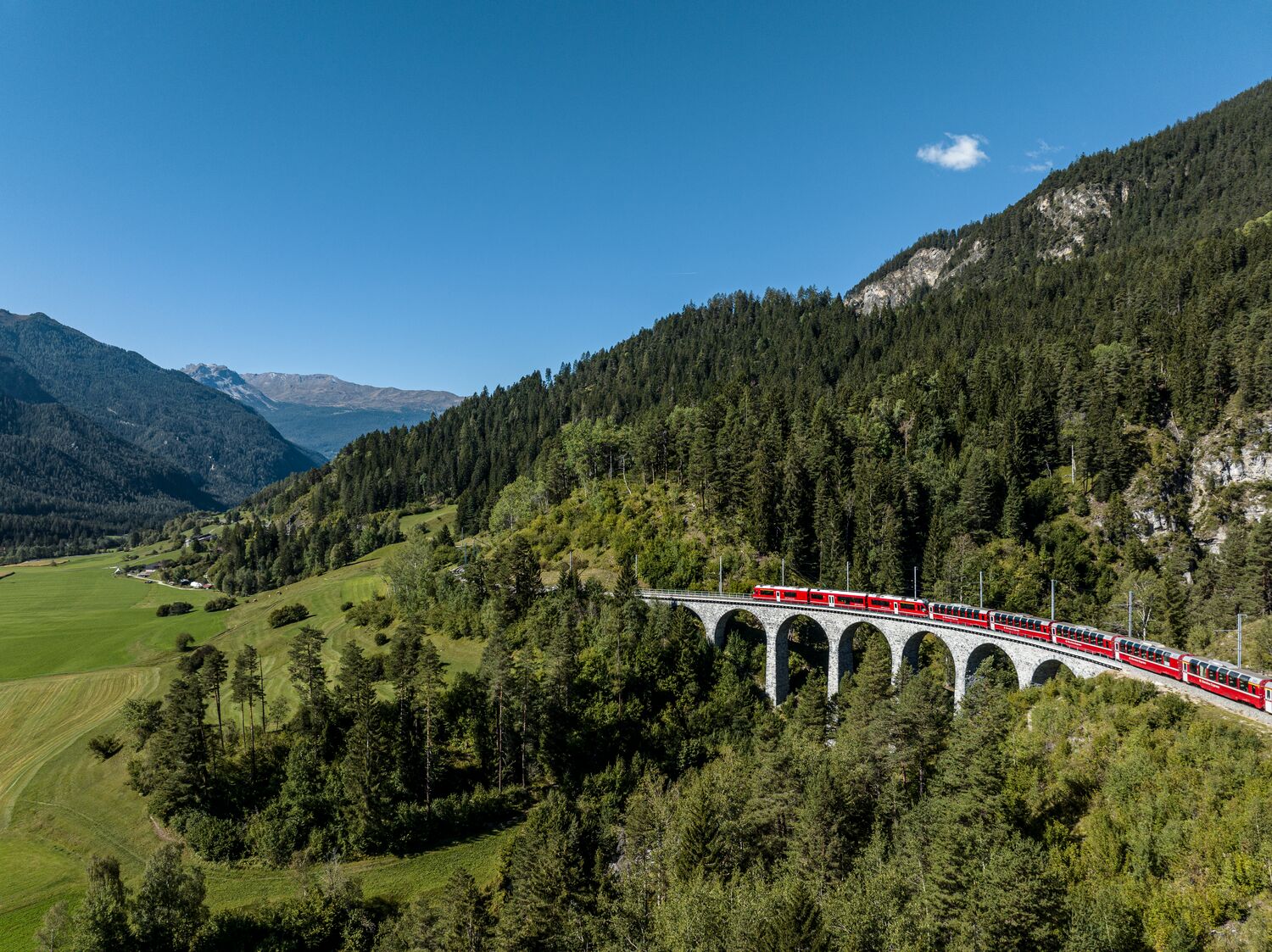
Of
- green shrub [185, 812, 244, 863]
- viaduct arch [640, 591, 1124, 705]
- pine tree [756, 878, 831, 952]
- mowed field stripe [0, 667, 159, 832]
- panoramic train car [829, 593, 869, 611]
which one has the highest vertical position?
panoramic train car [829, 593, 869, 611]

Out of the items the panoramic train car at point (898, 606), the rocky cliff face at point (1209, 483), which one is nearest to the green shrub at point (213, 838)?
the panoramic train car at point (898, 606)

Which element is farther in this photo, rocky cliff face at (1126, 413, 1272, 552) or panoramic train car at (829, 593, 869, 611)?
rocky cliff face at (1126, 413, 1272, 552)

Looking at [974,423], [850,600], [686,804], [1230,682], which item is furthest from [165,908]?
[974,423]

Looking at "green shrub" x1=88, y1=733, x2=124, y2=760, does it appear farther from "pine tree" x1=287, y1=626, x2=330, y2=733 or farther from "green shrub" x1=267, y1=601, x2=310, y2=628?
"green shrub" x1=267, y1=601, x2=310, y2=628

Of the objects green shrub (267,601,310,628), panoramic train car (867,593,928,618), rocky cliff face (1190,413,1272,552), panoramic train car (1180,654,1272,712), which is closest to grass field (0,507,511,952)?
green shrub (267,601,310,628)

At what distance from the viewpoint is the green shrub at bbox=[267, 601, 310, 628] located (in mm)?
96394

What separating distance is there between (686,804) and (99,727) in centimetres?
6323

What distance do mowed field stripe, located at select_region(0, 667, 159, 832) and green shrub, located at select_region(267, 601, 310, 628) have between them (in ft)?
53.0

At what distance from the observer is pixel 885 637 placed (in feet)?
227

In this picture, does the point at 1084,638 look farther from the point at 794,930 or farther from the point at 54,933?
the point at 54,933

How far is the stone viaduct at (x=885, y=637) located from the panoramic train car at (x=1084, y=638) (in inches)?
42.3

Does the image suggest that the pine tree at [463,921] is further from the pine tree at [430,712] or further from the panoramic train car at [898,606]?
the panoramic train car at [898,606]

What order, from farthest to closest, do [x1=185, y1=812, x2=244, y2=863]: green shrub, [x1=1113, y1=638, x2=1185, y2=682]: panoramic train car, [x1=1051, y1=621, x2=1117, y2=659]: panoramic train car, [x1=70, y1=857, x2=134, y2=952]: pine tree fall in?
[x1=1051, y1=621, x2=1117, y2=659]: panoramic train car, [x1=185, y1=812, x2=244, y2=863]: green shrub, [x1=1113, y1=638, x2=1185, y2=682]: panoramic train car, [x1=70, y1=857, x2=134, y2=952]: pine tree

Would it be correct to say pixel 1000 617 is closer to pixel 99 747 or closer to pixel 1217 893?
pixel 1217 893
